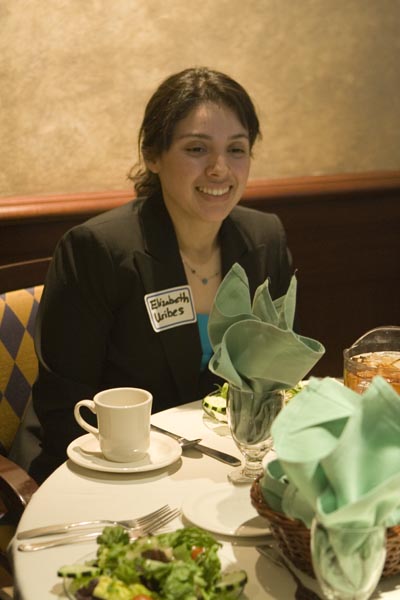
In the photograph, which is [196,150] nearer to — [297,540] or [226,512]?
[226,512]

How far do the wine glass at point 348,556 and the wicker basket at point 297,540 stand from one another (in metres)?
0.10

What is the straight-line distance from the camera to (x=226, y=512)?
146 centimetres

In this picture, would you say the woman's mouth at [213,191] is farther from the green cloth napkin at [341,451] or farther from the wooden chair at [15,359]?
the green cloth napkin at [341,451]

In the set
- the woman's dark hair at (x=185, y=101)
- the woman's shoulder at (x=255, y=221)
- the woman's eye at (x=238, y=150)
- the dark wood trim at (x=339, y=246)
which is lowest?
the dark wood trim at (x=339, y=246)

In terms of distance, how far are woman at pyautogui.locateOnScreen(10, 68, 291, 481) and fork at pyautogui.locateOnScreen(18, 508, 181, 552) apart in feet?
2.96

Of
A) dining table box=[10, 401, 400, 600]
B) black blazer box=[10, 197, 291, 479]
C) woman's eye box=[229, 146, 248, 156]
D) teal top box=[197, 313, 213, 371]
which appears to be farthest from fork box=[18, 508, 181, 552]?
woman's eye box=[229, 146, 248, 156]

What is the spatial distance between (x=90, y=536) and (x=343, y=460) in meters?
0.48

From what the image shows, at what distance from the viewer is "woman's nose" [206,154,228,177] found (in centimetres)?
253

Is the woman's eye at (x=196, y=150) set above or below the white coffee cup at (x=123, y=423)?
above

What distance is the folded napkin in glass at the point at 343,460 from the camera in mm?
1062

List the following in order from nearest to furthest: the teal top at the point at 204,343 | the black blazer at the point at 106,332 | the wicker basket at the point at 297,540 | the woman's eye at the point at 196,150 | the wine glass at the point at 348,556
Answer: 1. the wine glass at the point at 348,556
2. the wicker basket at the point at 297,540
3. the black blazer at the point at 106,332
4. the teal top at the point at 204,343
5. the woman's eye at the point at 196,150

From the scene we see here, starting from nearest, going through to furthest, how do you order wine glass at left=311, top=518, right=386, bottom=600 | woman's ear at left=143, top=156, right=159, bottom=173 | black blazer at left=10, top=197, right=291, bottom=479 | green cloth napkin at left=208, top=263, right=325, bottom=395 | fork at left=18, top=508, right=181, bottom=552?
wine glass at left=311, top=518, right=386, bottom=600 → fork at left=18, top=508, right=181, bottom=552 → green cloth napkin at left=208, top=263, right=325, bottom=395 → black blazer at left=10, top=197, right=291, bottom=479 → woman's ear at left=143, top=156, right=159, bottom=173

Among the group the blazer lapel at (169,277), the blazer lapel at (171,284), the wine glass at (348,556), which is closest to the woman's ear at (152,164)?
the blazer lapel at (169,277)

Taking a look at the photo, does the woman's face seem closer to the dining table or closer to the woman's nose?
the woman's nose
